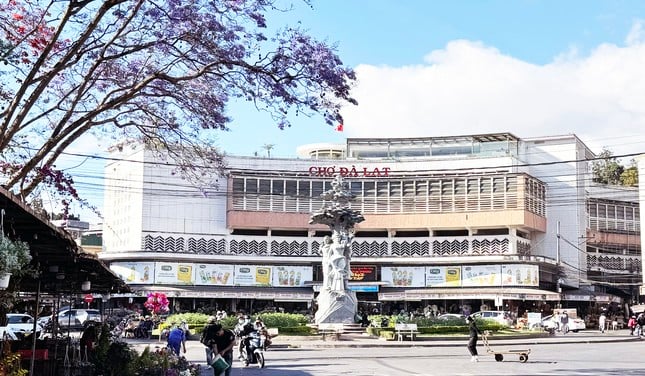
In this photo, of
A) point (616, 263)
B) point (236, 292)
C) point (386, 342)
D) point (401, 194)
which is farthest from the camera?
point (616, 263)

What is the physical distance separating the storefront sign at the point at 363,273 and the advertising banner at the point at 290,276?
3308 millimetres

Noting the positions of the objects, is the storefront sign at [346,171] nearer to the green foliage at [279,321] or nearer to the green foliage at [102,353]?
the green foliage at [279,321]

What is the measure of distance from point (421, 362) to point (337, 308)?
49.7ft

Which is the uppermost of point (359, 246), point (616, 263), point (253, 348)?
point (359, 246)

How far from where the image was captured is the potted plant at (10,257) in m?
9.21

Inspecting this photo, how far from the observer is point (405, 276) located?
2532 inches

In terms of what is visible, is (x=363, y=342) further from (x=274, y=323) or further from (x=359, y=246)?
(x=359, y=246)

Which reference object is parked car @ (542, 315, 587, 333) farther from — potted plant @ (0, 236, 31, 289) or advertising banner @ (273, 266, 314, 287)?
potted plant @ (0, 236, 31, 289)

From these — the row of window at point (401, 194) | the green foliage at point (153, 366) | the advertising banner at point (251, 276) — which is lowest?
the green foliage at point (153, 366)

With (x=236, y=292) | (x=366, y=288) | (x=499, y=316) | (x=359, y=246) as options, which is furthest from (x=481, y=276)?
(x=236, y=292)

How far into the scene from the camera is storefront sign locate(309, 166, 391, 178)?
66.2m

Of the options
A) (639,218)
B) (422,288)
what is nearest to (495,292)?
(422,288)

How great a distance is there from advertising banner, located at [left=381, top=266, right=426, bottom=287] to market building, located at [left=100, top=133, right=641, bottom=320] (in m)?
0.08

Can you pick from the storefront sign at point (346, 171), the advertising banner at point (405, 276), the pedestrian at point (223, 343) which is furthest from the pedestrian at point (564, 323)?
the pedestrian at point (223, 343)
